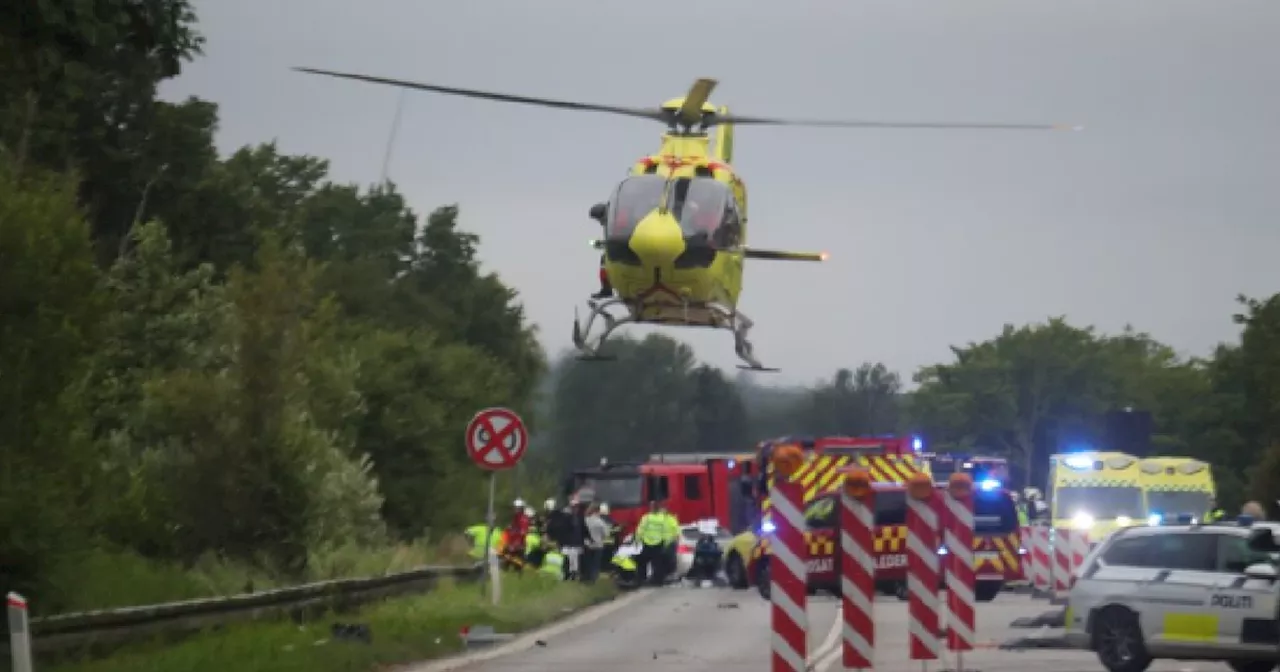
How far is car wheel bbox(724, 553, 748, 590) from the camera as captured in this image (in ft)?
134

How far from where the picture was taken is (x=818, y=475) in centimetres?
3950

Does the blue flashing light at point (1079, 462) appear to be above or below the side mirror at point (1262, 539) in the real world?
above

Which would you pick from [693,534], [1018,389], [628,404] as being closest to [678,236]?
[693,534]

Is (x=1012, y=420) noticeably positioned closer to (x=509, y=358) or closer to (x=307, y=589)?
(x=509, y=358)

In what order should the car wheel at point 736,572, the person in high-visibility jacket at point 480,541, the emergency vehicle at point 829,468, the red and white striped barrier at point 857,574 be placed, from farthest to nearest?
the car wheel at point 736,572, the emergency vehicle at point 829,468, the person in high-visibility jacket at point 480,541, the red and white striped barrier at point 857,574

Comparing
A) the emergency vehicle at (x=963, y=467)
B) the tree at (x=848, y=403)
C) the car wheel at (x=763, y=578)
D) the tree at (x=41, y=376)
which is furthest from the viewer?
the tree at (x=848, y=403)

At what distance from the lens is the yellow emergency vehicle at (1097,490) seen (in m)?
43.1

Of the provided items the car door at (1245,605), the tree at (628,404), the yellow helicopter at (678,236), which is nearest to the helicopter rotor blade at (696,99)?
the yellow helicopter at (678,236)

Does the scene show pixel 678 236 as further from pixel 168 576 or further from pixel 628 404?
pixel 628 404

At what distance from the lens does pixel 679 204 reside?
2977 centimetres

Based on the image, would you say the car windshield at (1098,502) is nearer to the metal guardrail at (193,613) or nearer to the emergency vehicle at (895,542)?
the emergency vehicle at (895,542)

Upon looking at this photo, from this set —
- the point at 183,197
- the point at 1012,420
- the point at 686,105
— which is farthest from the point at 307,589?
the point at 1012,420

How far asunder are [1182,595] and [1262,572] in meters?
1.14

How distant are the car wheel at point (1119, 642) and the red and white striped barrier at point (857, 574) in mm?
4776
